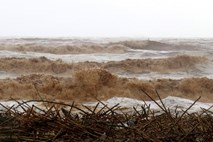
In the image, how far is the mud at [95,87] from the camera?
17542 mm

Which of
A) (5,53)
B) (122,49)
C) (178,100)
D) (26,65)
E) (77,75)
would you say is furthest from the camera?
(122,49)

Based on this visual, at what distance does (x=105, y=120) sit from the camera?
117 inches

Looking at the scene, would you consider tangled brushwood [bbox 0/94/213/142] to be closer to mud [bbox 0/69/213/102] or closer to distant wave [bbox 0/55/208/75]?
mud [bbox 0/69/213/102]

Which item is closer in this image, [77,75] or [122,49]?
[77,75]

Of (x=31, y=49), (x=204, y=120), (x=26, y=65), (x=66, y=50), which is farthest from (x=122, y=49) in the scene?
(x=204, y=120)

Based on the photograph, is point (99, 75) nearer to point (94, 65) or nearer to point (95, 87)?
point (95, 87)

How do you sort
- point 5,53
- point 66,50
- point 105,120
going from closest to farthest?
point 105,120
point 5,53
point 66,50

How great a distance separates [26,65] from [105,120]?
25.0 metres

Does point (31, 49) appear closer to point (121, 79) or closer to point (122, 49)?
point (122, 49)

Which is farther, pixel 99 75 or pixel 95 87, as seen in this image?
pixel 99 75

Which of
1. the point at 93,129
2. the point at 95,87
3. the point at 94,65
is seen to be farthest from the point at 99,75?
the point at 93,129

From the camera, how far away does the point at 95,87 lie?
1898 cm

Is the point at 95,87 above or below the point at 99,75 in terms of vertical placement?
below

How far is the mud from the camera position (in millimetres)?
17542
